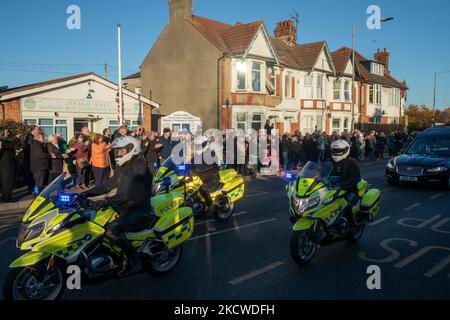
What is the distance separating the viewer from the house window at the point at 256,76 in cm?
2723

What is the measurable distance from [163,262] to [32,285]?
173cm

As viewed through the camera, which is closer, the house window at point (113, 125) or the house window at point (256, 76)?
the house window at point (113, 125)

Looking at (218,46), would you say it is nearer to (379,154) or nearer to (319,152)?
(319,152)

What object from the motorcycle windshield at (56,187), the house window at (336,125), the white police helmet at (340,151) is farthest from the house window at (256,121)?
the motorcycle windshield at (56,187)

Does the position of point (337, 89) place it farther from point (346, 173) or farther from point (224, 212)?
point (346, 173)

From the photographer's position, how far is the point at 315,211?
18.8 feet

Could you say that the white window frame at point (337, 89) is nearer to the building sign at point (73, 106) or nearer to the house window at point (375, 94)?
the house window at point (375, 94)

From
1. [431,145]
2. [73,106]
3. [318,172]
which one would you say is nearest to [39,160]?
[318,172]

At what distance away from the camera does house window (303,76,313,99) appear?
33.1 metres

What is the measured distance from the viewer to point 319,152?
790 inches

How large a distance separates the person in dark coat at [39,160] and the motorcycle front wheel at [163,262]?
6.67 m
